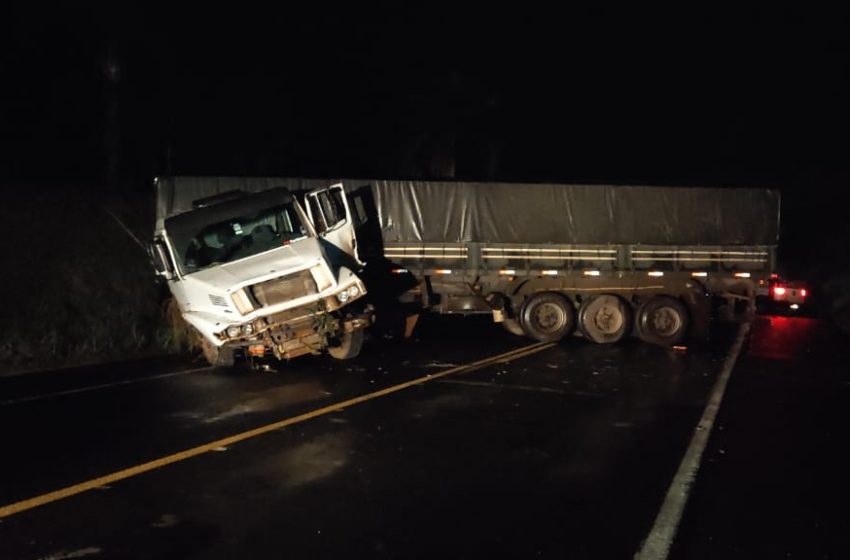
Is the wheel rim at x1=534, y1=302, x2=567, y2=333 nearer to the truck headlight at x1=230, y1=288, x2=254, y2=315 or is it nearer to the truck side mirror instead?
the truck headlight at x1=230, y1=288, x2=254, y2=315

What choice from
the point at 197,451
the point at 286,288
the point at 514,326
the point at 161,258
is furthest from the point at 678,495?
the point at 514,326

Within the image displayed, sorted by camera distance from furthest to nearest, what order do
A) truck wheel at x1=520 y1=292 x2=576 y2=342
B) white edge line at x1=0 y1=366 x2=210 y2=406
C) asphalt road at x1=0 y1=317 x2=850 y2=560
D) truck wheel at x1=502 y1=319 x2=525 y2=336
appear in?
truck wheel at x1=502 y1=319 x2=525 y2=336
truck wheel at x1=520 y1=292 x2=576 y2=342
white edge line at x1=0 y1=366 x2=210 y2=406
asphalt road at x1=0 y1=317 x2=850 y2=560

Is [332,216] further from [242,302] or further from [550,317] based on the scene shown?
[550,317]

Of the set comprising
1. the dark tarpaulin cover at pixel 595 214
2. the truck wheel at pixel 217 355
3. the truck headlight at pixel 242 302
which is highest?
the dark tarpaulin cover at pixel 595 214

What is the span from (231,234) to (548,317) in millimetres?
6216

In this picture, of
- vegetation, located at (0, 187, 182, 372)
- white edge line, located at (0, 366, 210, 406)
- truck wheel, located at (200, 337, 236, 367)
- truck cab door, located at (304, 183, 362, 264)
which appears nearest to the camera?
white edge line, located at (0, 366, 210, 406)

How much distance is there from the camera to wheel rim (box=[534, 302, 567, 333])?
15.2 metres

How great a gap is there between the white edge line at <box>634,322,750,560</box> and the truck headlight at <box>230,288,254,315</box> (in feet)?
18.6

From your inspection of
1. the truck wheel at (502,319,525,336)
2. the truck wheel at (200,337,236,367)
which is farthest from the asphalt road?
the truck wheel at (502,319,525,336)

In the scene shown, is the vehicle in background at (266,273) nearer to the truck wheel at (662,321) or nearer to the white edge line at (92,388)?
the white edge line at (92,388)

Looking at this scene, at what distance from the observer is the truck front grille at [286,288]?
35.9 ft

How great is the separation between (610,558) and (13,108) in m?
23.1

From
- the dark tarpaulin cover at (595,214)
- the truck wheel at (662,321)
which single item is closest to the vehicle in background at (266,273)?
the dark tarpaulin cover at (595,214)

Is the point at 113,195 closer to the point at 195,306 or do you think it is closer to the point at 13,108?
the point at 13,108
